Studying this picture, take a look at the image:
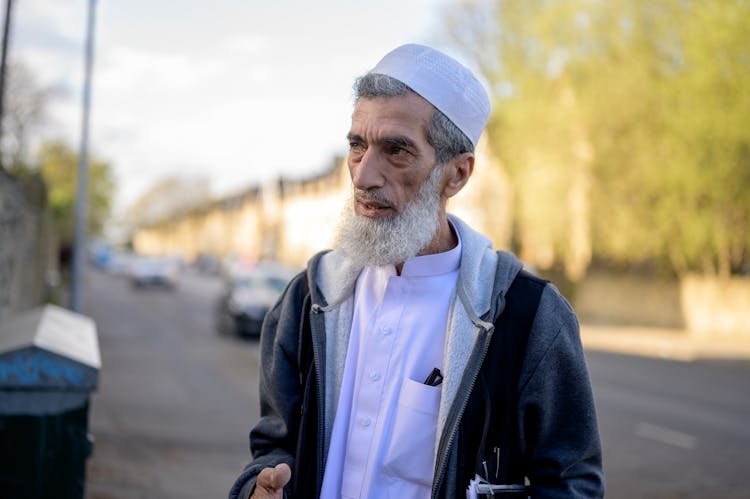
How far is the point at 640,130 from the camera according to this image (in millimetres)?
28047

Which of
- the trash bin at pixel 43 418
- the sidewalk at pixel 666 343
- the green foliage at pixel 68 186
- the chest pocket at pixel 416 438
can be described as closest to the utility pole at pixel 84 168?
the green foliage at pixel 68 186

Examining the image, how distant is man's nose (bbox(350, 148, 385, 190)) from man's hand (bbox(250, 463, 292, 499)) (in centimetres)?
71

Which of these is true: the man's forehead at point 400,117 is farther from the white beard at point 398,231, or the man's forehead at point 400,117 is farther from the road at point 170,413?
the road at point 170,413

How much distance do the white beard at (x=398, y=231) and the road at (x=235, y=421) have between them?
493 centimetres

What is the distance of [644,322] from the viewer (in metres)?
31.0

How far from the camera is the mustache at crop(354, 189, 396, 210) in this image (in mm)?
2268

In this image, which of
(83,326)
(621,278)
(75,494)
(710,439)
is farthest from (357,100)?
(621,278)

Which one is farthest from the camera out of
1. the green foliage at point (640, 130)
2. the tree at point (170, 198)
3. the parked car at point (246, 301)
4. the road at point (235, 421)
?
the tree at point (170, 198)

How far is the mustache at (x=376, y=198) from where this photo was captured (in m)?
2.27

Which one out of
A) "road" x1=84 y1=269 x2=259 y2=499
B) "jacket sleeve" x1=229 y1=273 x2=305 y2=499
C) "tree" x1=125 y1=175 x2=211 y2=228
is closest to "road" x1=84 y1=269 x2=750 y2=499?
"road" x1=84 y1=269 x2=259 y2=499

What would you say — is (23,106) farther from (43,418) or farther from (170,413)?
(43,418)

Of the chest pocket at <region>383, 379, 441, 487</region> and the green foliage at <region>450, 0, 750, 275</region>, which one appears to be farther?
the green foliage at <region>450, 0, 750, 275</region>

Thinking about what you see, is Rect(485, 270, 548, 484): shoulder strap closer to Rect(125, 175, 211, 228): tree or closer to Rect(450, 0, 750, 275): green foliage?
Rect(450, 0, 750, 275): green foliage

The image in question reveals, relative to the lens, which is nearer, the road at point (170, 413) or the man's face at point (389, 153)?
the man's face at point (389, 153)
